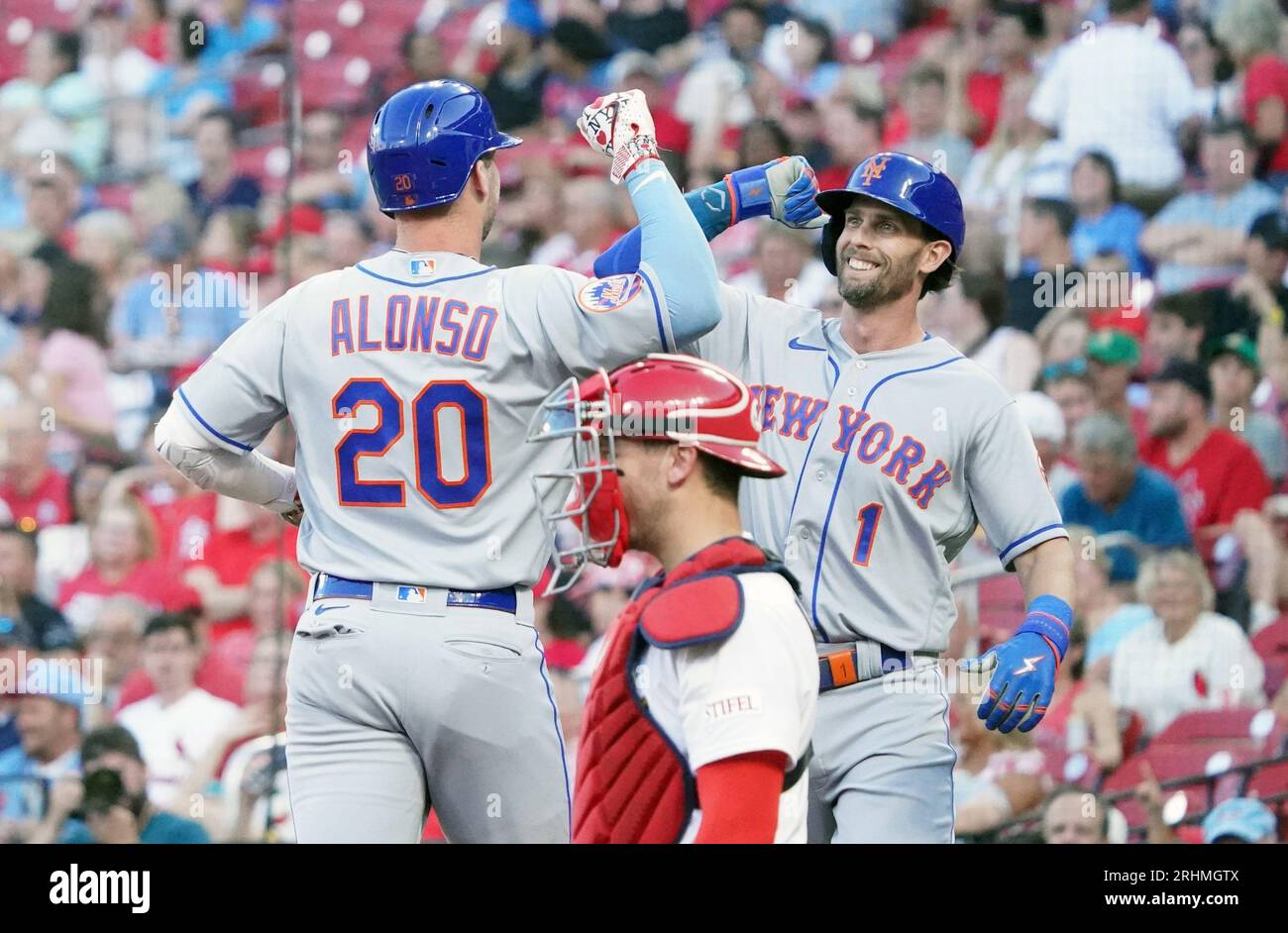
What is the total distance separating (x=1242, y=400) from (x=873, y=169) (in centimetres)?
298

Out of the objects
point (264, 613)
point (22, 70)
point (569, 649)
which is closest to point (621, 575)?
point (569, 649)

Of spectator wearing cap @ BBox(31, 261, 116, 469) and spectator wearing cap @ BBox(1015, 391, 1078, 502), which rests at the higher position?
spectator wearing cap @ BBox(31, 261, 116, 469)

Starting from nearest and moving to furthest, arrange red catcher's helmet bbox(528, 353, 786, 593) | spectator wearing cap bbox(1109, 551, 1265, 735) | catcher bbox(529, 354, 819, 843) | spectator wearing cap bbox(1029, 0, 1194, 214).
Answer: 1. catcher bbox(529, 354, 819, 843)
2. red catcher's helmet bbox(528, 353, 786, 593)
3. spectator wearing cap bbox(1109, 551, 1265, 735)
4. spectator wearing cap bbox(1029, 0, 1194, 214)

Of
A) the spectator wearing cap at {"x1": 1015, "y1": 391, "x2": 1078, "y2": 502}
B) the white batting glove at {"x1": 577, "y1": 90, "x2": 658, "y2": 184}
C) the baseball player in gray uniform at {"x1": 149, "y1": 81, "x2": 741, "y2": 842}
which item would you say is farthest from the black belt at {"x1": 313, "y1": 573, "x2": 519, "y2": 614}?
the spectator wearing cap at {"x1": 1015, "y1": 391, "x2": 1078, "y2": 502}

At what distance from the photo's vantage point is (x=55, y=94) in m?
8.09

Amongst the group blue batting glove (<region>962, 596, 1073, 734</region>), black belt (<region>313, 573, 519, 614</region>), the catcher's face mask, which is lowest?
blue batting glove (<region>962, 596, 1073, 734</region>)

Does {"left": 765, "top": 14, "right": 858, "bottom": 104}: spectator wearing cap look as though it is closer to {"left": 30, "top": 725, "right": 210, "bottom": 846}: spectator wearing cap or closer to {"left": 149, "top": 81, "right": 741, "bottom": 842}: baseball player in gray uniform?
{"left": 30, "top": 725, "right": 210, "bottom": 846}: spectator wearing cap

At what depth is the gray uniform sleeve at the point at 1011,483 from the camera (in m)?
3.86

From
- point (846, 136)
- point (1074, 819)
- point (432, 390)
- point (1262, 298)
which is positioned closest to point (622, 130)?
point (432, 390)

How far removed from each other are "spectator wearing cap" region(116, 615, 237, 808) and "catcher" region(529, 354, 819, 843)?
3.54 m

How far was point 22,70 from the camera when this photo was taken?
8.15 meters

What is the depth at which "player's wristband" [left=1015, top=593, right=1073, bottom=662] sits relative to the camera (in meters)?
3.70

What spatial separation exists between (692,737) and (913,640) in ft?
4.86
